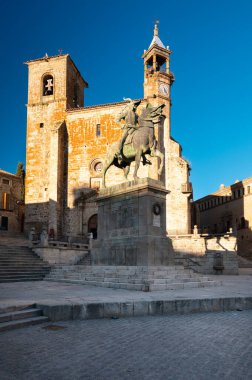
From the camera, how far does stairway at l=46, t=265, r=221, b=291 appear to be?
10.7m

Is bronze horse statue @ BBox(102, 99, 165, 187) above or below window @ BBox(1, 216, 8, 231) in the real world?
above

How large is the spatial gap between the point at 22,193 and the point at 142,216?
34.2 meters

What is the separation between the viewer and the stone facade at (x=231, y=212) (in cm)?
4272

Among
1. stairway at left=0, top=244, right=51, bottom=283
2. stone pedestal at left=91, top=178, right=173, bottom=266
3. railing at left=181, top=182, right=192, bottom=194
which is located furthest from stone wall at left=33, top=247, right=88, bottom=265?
railing at left=181, top=182, right=192, bottom=194

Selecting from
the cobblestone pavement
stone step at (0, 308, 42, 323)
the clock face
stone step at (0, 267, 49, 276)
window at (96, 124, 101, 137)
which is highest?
the clock face

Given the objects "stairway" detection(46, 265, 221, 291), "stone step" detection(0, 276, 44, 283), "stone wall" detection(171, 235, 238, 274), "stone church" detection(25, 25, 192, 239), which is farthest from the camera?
"stone church" detection(25, 25, 192, 239)

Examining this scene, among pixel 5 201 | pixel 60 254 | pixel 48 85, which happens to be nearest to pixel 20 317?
pixel 60 254

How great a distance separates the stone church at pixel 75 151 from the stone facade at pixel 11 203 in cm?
597

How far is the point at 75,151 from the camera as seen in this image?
117 ft

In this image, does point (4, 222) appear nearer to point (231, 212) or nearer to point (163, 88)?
point (163, 88)

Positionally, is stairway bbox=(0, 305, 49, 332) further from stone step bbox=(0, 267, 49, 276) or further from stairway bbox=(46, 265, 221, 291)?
stone step bbox=(0, 267, 49, 276)

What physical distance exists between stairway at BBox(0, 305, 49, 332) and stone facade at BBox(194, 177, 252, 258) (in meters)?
33.5

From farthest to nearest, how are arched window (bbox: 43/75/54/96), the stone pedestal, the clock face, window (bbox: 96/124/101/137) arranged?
arched window (bbox: 43/75/54/96) < window (bbox: 96/124/101/137) < the clock face < the stone pedestal

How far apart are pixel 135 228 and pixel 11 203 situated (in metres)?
31.2
